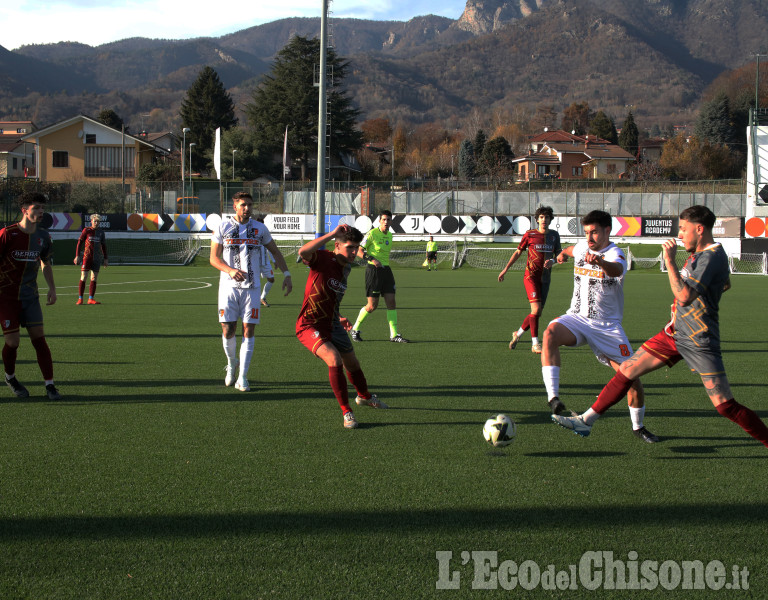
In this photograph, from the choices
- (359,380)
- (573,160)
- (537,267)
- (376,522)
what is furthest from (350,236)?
(573,160)

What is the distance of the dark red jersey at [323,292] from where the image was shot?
6.97 m

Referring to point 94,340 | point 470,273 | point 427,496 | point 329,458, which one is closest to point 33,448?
point 329,458

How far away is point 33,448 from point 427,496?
3.29 metres

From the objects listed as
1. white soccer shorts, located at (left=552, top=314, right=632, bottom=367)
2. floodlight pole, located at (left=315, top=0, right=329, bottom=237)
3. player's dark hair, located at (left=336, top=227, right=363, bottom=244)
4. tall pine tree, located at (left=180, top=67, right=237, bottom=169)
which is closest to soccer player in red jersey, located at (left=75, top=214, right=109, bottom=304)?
floodlight pole, located at (left=315, top=0, right=329, bottom=237)

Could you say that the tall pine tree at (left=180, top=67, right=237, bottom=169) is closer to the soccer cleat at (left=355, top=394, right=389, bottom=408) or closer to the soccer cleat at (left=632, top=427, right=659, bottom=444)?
the soccer cleat at (left=355, top=394, right=389, bottom=408)

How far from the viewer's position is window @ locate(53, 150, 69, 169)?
234ft

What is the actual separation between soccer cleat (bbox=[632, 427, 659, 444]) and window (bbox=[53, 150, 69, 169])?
7411 cm

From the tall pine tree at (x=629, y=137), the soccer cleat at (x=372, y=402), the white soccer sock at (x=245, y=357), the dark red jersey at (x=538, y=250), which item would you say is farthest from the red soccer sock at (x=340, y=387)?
the tall pine tree at (x=629, y=137)

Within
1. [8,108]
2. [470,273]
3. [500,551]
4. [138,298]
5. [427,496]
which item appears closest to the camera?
[500,551]

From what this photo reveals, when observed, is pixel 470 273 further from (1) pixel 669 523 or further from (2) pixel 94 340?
(1) pixel 669 523

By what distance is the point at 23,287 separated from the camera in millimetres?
7820

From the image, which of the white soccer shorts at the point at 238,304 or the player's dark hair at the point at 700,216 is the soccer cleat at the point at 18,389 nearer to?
the white soccer shorts at the point at 238,304

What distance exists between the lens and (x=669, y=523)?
4531mm

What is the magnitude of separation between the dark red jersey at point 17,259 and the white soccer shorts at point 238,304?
195 cm
